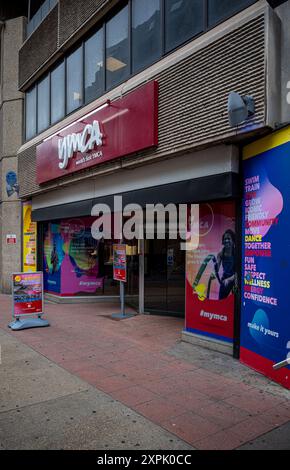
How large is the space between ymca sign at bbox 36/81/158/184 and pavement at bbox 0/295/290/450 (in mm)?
3914

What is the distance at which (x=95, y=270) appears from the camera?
1260cm

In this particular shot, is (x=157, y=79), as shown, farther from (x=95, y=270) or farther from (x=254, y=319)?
(x=95, y=270)

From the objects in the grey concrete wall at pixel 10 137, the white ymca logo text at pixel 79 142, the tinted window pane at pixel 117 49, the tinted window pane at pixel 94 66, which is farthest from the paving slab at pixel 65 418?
the grey concrete wall at pixel 10 137

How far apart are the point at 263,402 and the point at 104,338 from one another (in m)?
3.76

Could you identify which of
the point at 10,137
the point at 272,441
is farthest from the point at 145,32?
the point at 10,137

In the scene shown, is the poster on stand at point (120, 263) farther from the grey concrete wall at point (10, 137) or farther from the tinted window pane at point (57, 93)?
the grey concrete wall at point (10, 137)

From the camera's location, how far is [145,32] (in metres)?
8.07

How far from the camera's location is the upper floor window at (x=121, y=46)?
22.5ft

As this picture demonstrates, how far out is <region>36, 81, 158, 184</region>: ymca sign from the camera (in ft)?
25.1

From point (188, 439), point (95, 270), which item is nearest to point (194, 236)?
point (188, 439)

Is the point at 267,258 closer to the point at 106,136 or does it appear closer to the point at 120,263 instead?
the point at 120,263

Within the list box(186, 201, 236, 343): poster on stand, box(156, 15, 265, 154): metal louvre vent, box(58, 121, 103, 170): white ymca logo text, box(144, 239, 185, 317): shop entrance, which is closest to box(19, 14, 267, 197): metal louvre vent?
box(156, 15, 265, 154): metal louvre vent

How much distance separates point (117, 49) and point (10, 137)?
7.40 meters

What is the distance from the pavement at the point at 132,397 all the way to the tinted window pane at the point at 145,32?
5594 mm
